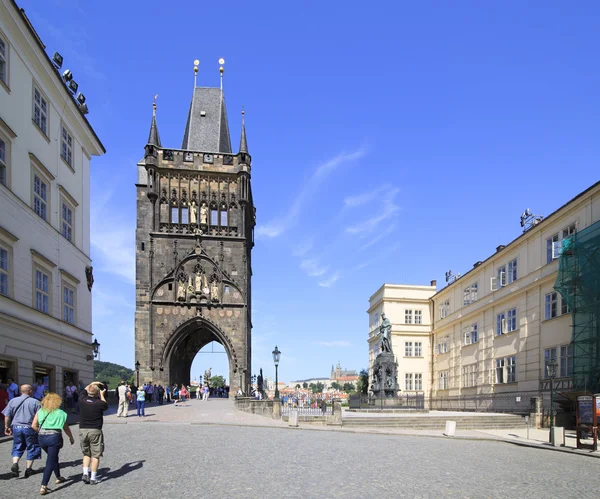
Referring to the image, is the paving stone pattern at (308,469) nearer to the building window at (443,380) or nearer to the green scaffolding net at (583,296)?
the green scaffolding net at (583,296)

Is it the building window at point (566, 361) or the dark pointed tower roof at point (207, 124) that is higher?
the dark pointed tower roof at point (207, 124)

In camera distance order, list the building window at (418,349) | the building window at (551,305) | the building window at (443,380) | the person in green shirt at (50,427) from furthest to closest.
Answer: the building window at (418,349)
the building window at (443,380)
the building window at (551,305)
the person in green shirt at (50,427)

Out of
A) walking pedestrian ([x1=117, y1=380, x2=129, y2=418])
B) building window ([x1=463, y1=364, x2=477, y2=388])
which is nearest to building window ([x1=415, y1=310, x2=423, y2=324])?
building window ([x1=463, y1=364, x2=477, y2=388])

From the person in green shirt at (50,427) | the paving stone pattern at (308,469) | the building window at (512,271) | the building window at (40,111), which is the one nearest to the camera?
the person in green shirt at (50,427)

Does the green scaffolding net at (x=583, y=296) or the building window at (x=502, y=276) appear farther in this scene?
the building window at (x=502, y=276)

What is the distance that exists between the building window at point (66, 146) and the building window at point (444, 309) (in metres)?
32.5

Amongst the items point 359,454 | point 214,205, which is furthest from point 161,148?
point 359,454

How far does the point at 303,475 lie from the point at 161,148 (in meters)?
45.1

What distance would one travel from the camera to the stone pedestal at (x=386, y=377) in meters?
35.8

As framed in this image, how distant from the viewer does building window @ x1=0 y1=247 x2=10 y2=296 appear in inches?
730

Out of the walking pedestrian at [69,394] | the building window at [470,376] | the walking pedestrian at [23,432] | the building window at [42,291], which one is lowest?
the building window at [470,376]

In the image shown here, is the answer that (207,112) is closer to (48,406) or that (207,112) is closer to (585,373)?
(585,373)

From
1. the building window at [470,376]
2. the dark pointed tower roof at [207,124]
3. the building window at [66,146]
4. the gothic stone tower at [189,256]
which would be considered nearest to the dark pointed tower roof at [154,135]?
the gothic stone tower at [189,256]

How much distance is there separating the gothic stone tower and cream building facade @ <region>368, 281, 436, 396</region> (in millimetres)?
12899
